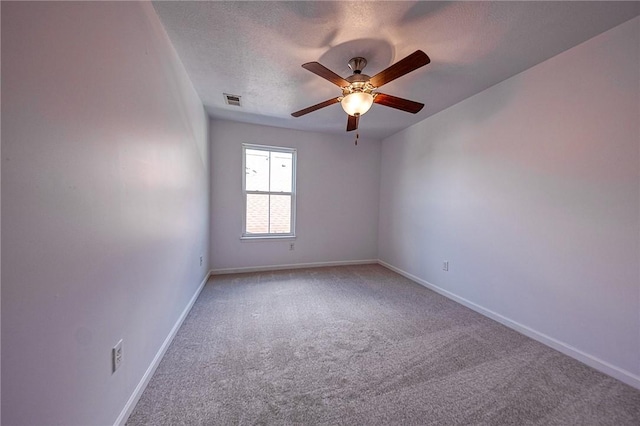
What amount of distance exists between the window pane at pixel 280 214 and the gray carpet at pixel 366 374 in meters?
1.60

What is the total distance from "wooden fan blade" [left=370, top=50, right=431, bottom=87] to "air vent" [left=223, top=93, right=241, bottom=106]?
1.75 meters

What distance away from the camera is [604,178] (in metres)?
1.68

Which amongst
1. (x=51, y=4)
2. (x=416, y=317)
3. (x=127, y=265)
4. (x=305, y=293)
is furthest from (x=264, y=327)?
(x=51, y=4)

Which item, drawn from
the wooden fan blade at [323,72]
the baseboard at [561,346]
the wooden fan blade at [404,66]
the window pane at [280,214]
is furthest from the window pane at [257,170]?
the baseboard at [561,346]

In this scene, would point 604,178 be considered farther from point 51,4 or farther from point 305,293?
point 51,4

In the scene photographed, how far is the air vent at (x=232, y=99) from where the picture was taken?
2.71m

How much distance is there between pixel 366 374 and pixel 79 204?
188cm

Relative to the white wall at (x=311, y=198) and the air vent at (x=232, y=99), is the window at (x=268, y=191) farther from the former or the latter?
the air vent at (x=232, y=99)

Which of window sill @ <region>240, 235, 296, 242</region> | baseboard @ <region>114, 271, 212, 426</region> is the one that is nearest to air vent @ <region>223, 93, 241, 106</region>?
window sill @ <region>240, 235, 296, 242</region>

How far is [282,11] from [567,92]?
2.33m

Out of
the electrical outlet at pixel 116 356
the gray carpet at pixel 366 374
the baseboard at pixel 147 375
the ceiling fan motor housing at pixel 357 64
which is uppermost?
the ceiling fan motor housing at pixel 357 64

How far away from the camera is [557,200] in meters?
1.93

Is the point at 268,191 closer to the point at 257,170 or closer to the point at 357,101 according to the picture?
the point at 257,170

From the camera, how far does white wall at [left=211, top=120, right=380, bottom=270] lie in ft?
11.9
